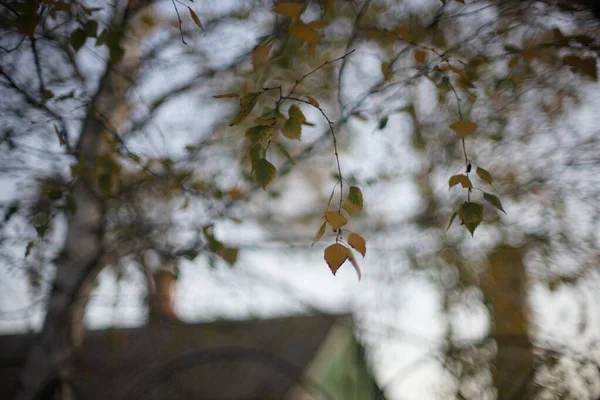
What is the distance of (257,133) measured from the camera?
1559 millimetres

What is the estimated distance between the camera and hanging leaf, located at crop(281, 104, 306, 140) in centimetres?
169

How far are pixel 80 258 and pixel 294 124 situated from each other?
11.2 feet

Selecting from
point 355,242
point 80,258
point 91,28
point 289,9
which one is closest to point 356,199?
point 355,242

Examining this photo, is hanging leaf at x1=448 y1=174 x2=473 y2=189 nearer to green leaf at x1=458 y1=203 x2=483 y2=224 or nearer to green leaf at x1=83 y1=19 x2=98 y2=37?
green leaf at x1=458 y1=203 x2=483 y2=224

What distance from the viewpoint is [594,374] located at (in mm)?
2615

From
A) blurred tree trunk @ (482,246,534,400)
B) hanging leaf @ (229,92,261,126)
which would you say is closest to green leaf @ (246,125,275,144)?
hanging leaf @ (229,92,261,126)

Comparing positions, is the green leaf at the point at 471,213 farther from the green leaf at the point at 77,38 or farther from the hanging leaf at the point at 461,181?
the green leaf at the point at 77,38

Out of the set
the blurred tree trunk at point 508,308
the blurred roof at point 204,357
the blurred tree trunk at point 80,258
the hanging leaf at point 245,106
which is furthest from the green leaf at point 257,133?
the blurred roof at point 204,357

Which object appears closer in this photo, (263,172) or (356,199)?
(263,172)

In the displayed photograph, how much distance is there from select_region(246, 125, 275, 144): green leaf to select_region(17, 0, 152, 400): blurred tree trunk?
105 inches

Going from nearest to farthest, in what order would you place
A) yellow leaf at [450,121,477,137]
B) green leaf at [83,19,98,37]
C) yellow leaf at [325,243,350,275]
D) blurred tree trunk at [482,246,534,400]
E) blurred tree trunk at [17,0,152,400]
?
yellow leaf at [325,243,350,275] < yellow leaf at [450,121,477,137] < green leaf at [83,19,98,37] < blurred tree trunk at [17,0,152,400] < blurred tree trunk at [482,246,534,400]

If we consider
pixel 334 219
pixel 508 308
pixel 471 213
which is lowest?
pixel 508 308

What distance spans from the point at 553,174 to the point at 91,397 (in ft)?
22.1

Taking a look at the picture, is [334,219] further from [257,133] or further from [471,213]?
[471,213]
